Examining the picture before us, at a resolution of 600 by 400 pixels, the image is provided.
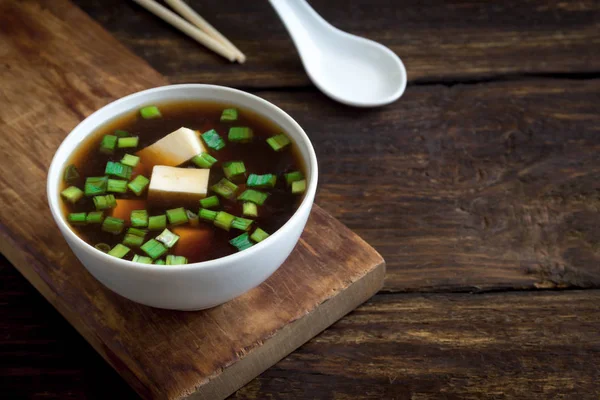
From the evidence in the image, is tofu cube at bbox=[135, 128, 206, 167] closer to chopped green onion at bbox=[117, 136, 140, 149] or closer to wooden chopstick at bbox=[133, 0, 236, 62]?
chopped green onion at bbox=[117, 136, 140, 149]

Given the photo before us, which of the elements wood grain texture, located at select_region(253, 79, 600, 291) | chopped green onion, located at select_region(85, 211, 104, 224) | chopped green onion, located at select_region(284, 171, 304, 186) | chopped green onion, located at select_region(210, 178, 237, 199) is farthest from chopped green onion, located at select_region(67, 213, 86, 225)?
wood grain texture, located at select_region(253, 79, 600, 291)

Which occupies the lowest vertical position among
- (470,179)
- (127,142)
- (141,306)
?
Result: (141,306)

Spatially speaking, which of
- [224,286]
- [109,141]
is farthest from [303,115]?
[224,286]

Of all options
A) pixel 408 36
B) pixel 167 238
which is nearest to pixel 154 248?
pixel 167 238

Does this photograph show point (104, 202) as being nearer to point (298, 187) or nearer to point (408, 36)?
point (298, 187)

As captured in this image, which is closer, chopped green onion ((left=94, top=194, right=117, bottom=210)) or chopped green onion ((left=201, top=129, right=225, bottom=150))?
chopped green onion ((left=94, top=194, right=117, bottom=210))

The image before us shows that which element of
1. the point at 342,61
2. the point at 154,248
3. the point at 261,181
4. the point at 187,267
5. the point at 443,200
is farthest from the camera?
the point at 342,61

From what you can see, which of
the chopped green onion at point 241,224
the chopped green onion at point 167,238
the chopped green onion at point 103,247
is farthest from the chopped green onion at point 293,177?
the chopped green onion at point 103,247

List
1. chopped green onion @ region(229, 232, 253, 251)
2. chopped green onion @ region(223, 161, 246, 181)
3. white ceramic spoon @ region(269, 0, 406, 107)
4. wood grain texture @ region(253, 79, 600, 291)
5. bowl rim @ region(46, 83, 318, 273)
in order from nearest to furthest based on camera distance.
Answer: bowl rim @ region(46, 83, 318, 273)
chopped green onion @ region(229, 232, 253, 251)
chopped green onion @ region(223, 161, 246, 181)
wood grain texture @ region(253, 79, 600, 291)
white ceramic spoon @ region(269, 0, 406, 107)

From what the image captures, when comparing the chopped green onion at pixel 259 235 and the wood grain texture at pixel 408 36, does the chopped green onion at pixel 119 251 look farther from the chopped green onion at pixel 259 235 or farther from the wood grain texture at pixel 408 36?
the wood grain texture at pixel 408 36
